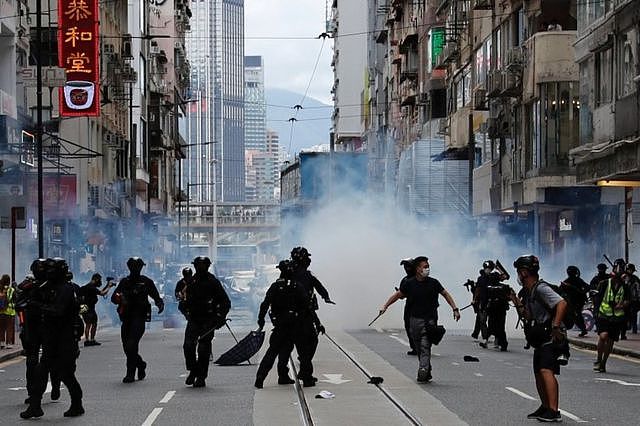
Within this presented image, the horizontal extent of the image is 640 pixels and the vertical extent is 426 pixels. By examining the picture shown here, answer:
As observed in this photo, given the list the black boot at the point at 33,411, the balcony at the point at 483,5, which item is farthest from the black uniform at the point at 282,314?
the balcony at the point at 483,5

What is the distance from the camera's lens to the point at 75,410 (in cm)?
1659

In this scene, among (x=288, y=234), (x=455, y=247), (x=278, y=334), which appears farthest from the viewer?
(x=288, y=234)

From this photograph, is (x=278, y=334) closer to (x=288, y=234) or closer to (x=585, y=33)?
(x=585, y=33)

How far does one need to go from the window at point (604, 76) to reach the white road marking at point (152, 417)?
75.6 feet

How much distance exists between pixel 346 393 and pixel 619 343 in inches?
526

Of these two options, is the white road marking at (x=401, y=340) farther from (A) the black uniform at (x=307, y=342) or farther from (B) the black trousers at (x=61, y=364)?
(B) the black trousers at (x=61, y=364)

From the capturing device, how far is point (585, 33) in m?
40.4

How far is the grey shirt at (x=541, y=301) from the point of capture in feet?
50.7

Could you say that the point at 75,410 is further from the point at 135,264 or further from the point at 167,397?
the point at 135,264

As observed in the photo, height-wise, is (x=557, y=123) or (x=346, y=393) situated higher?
(x=557, y=123)

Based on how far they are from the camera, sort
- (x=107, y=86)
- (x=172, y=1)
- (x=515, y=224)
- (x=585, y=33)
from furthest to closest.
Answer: (x=172, y=1), (x=107, y=86), (x=515, y=224), (x=585, y=33)

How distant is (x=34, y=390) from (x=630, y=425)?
6.52 m

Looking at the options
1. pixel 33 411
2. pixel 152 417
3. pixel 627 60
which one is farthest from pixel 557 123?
pixel 33 411

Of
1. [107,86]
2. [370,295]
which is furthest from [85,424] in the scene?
[107,86]
